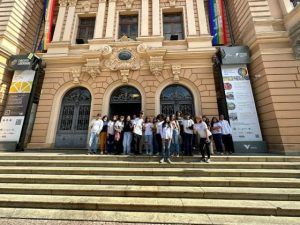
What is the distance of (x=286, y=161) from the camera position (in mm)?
7000

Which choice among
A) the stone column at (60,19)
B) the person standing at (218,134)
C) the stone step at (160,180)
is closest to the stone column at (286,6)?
the person standing at (218,134)

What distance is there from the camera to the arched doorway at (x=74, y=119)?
11180 mm

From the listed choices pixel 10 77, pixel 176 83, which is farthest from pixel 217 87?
pixel 10 77

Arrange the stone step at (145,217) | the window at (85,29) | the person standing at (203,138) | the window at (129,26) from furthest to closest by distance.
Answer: the window at (85,29)
the window at (129,26)
the person standing at (203,138)
the stone step at (145,217)

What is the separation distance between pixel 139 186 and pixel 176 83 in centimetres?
774

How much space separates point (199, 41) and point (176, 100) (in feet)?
14.6

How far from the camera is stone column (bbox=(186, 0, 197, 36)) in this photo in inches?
476

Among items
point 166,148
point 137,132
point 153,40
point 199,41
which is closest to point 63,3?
point 153,40

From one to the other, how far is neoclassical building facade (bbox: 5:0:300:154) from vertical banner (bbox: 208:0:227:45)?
2.26 ft

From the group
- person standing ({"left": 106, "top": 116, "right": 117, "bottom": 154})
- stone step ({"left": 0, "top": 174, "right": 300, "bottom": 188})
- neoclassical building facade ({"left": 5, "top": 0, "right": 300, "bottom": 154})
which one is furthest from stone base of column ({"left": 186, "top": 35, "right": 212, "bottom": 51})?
stone step ({"left": 0, "top": 174, "right": 300, "bottom": 188})

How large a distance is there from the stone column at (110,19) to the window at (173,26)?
13.0 feet

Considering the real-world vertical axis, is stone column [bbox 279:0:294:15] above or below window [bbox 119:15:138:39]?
below

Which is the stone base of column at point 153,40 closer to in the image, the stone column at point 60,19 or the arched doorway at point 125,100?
the arched doorway at point 125,100

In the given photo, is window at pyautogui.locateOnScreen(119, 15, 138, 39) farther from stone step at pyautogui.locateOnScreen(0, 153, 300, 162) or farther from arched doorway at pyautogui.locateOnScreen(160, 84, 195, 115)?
stone step at pyautogui.locateOnScreen(0, 153, 300, 162)
